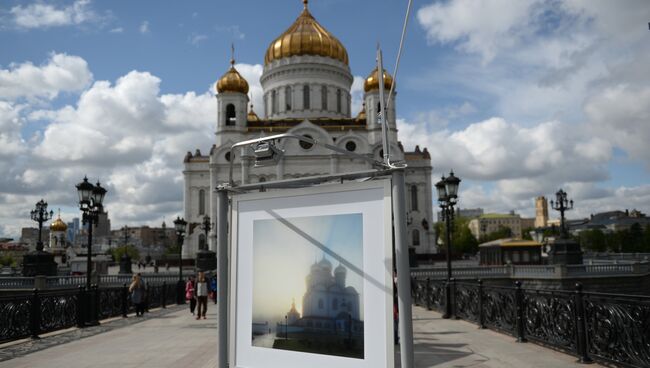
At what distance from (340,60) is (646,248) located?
182 feet

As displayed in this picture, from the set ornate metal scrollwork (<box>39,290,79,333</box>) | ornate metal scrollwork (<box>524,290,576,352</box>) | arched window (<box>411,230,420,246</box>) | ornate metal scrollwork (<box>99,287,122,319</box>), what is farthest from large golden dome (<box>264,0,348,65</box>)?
ornate metal scrollwork (<box>524,290,576,352</box>)

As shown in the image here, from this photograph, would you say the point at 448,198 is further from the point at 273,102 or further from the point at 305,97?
the point at 273,102

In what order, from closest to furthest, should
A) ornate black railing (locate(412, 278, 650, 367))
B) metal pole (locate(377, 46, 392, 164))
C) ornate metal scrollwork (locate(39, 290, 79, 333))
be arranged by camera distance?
metal pole (locate(377, 46, 392, 164)) < ornate black railing (locate(412, 278, 650, 367)) < ornate metal scrollwork (locate(39, 290, 79, 333))

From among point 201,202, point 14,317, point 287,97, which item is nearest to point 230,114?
point 287,97

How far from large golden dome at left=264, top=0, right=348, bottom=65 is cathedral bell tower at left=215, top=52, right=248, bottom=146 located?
21.4 ft

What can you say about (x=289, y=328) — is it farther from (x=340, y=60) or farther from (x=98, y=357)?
(x=340, y=60)

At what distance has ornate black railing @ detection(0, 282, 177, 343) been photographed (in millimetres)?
11727

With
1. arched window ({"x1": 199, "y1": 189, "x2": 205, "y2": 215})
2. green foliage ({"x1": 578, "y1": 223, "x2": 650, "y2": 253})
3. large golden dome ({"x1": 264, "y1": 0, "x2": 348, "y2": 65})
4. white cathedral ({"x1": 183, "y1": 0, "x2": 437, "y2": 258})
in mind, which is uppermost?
large golden dome ({"x1": 264, "y1": 0, "x2": 348, "y2": 65})

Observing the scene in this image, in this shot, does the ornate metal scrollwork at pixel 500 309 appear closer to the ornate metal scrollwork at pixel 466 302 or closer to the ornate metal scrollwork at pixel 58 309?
the ornate metal scrollwork at pixel 466 302

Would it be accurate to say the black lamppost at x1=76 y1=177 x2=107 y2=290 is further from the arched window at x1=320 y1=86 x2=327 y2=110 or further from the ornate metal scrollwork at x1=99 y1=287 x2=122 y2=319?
the arched window at x1=320 y1=86 x2=327 y2=110

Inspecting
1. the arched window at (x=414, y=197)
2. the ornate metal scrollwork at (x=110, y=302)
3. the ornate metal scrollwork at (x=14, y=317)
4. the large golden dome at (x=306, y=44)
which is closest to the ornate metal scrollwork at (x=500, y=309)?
the ornate metal scrollwork at (x=14, y=317)

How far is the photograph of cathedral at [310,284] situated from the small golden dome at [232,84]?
5244 centimetres

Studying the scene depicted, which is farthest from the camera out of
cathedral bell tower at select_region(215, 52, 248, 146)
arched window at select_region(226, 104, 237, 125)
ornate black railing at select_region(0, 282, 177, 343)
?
arched window at select_region(226, 104, 237, 125)

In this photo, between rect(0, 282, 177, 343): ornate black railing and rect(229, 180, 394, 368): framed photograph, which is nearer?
rect(229, 180, 394, 368): framed photograph
